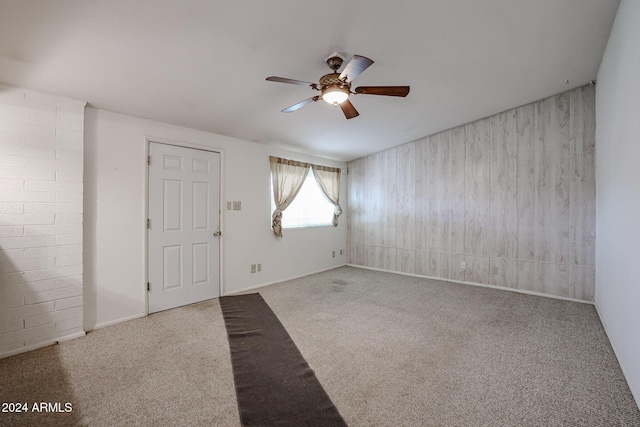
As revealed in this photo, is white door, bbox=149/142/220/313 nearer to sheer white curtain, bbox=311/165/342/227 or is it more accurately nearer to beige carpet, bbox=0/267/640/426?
Answer: beige carpet, bbox=0/267/640/426

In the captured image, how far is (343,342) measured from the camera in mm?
2367

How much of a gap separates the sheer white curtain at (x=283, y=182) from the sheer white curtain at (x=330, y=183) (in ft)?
1.43

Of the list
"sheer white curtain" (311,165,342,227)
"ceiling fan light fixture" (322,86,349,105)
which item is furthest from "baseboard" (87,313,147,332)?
"sheer white curtain" (311,165,342,227)

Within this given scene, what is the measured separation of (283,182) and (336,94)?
246 centimetres

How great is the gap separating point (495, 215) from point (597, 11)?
2.59 meters

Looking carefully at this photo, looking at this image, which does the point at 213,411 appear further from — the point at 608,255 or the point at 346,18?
the point at 608,255

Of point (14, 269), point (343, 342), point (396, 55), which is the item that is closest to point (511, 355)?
point (343, 342)

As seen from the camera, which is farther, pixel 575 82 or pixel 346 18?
pixel 575 82

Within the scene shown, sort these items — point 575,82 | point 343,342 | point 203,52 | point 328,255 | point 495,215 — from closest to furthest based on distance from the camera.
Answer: point 203,52 → point 343,342 → point 575,82 → point 495,215 → point 328,255

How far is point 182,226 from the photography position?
3.29m

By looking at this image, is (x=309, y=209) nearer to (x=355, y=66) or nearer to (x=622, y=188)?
(x=355, y=66)

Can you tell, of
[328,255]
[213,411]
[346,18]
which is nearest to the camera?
[213,411]

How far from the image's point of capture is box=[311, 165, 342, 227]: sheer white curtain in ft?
16.8

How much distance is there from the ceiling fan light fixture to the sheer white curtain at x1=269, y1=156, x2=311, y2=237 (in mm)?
2229
